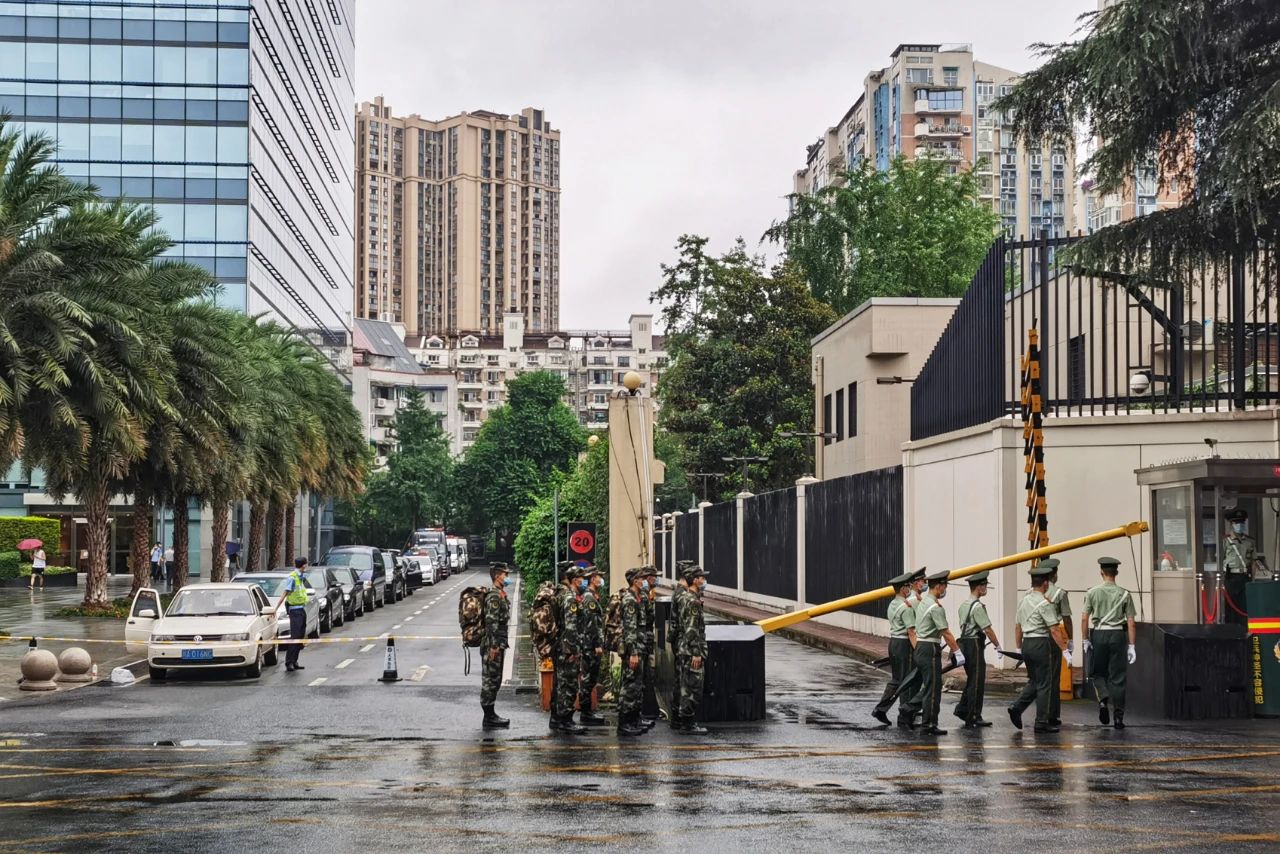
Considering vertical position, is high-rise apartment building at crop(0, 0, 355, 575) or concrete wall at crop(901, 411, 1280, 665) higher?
high-rise apartment building at crop(0, 0, 355, 575)

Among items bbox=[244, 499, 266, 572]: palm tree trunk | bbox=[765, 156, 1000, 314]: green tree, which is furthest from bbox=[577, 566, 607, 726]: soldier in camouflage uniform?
bbox=[765, 156, 1000, 314]: green tree

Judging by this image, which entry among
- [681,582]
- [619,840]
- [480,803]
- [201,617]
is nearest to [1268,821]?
[619,840]

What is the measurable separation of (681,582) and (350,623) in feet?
78.1

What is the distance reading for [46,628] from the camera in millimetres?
34531

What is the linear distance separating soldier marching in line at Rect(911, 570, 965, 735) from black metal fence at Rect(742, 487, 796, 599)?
19053mm

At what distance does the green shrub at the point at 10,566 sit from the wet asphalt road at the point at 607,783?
4364 cm

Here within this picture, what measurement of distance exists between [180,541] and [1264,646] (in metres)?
31.7

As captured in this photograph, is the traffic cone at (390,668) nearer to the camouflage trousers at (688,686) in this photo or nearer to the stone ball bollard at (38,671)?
the stone ball bollard at (38,671)

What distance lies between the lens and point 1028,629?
15.8 metres

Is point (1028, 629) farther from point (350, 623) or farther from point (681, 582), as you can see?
point (350, 623)

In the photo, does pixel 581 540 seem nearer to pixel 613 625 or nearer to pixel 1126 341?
pixel 613 625

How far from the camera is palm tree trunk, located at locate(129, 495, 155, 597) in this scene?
38750 mm

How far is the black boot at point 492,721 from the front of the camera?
53.9 feet

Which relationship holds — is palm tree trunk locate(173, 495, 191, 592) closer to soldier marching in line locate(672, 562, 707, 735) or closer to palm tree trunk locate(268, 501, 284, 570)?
palm tree trunk locate(268, 501, 284, 570)
